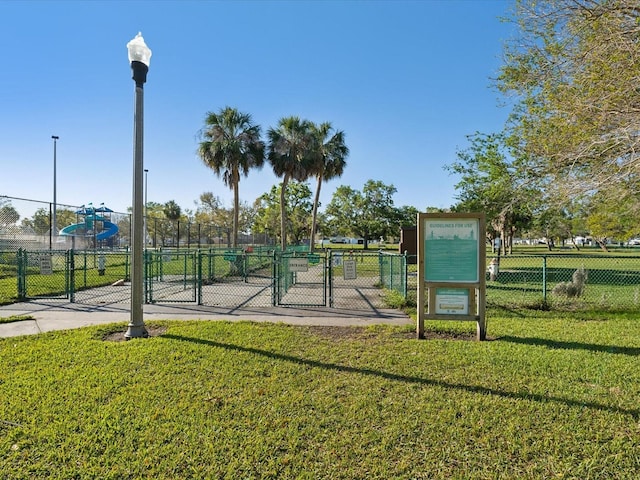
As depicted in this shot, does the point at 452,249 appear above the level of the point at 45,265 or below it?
above

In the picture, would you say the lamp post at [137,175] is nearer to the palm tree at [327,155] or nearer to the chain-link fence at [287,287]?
the chain-link fence at [287,287]

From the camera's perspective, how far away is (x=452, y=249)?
671 cm

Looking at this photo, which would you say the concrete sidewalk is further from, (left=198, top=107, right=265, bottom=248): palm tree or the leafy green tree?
(left=198, top=107, right=265, bottom=248): palm tree

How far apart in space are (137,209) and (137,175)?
56cm

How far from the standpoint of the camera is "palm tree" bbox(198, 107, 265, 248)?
2584cm

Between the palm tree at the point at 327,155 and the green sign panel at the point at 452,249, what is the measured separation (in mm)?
24658

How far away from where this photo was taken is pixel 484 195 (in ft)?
55.0

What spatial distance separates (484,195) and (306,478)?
16.0m

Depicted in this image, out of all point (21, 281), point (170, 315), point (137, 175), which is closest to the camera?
point (137, 175)

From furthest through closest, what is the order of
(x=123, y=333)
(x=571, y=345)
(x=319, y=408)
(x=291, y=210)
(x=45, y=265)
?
1. (x=291, y=210)
2. (x=45, y=265)
3. (x=123, y=333)
4. (x=571, y=345)
5. (x=319, y=408)

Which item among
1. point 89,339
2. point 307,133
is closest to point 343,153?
point 307,133

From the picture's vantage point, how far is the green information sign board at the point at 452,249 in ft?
21.9

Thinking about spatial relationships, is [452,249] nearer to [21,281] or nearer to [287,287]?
[287,287]

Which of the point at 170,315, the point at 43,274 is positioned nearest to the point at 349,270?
the point at 170,315
